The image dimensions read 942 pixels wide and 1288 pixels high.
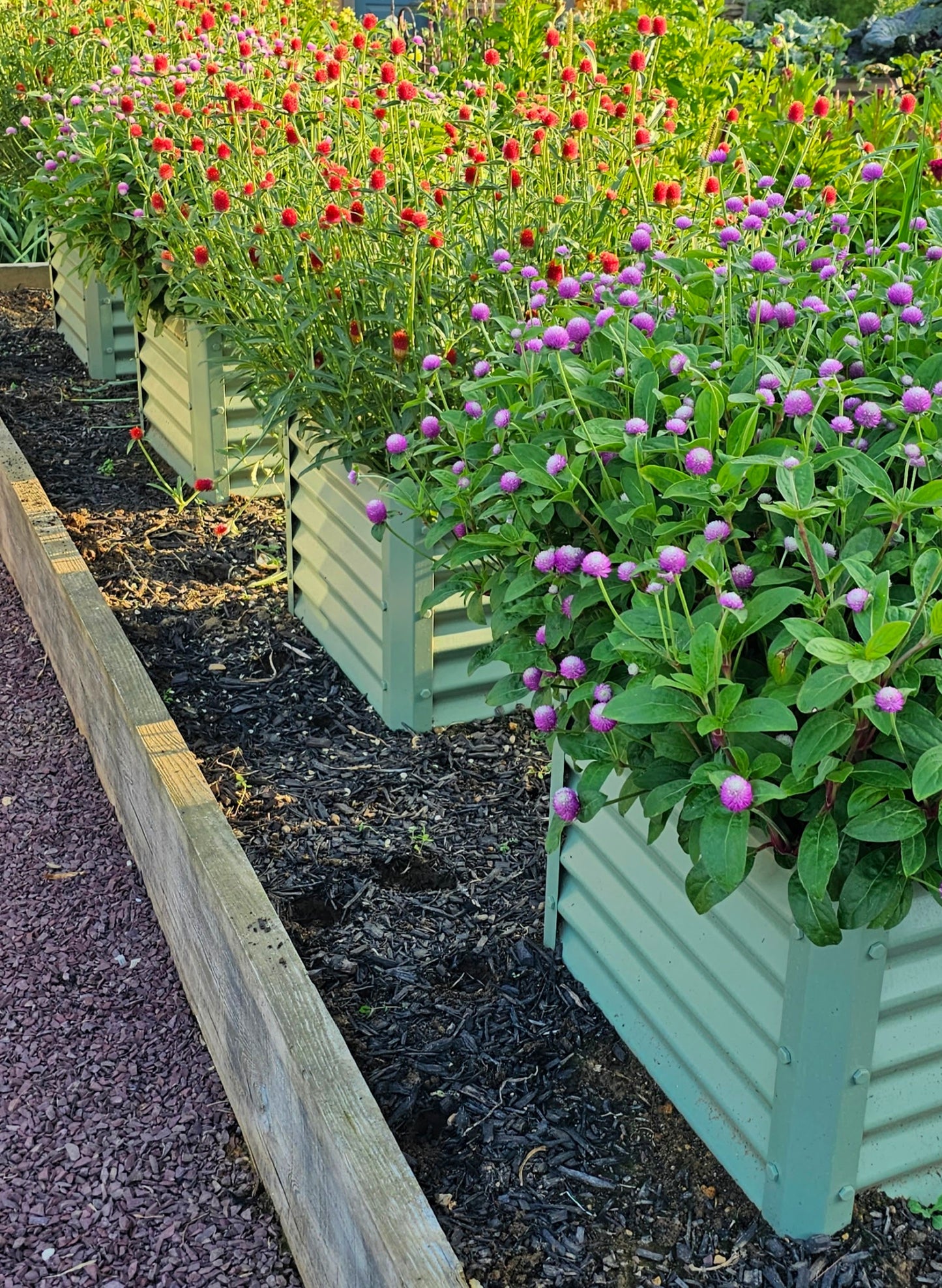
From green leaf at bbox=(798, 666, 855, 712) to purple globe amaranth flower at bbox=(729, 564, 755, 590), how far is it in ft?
0.68

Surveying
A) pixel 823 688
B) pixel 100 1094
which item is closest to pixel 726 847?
pixel 823 688

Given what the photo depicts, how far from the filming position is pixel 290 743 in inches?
112

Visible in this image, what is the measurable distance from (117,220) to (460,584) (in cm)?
259

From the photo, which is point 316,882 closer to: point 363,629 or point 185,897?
point 185,897

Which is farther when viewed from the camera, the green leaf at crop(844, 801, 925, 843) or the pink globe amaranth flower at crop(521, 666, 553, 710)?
the pink globe amaranth flower at crop(521, 666, 553, 710)

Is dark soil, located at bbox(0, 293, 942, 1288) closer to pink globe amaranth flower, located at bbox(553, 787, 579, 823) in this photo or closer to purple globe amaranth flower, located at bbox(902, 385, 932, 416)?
pink globe amaranth flower, located at bbox(553, 787, 579, 823)

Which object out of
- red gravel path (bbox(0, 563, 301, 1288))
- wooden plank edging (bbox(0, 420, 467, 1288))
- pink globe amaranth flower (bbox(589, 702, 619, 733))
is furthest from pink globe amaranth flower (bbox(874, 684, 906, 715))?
red gravel path (bbox(0, 563, 301, 1288))

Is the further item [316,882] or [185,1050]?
[316,882]

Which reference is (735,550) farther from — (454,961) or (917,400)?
(454,961)

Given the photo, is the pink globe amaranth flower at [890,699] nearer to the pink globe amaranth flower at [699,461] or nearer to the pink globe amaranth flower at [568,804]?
the pink globe amaranth flower at [699,461]

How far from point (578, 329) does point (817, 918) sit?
0.83 metres

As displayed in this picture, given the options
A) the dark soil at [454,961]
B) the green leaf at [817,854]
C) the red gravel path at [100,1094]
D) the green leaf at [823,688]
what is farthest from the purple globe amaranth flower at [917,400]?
the red gravel path at [100,1094]

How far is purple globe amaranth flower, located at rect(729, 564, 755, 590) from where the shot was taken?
1369 mm

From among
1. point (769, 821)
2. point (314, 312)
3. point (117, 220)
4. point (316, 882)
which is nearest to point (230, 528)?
point (117, 220)
